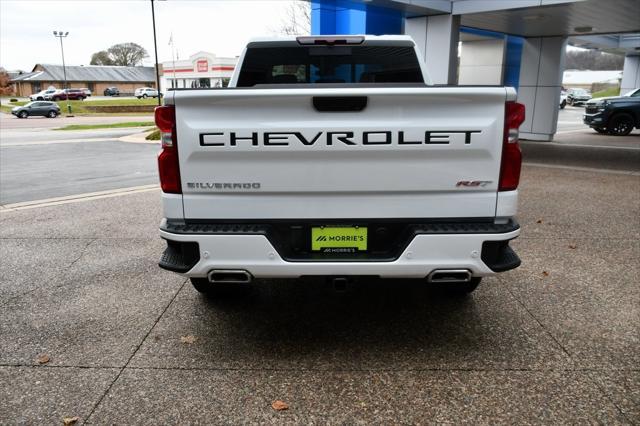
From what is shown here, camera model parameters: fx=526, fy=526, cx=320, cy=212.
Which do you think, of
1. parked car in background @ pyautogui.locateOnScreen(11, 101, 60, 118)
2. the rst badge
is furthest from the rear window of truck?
parked car in background @ pyautogui.locateOnScreen(11, 101, 60, 118)

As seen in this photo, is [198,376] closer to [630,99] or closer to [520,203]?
[520,203]

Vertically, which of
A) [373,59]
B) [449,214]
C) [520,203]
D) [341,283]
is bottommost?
[520,203]

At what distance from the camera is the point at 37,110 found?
44250 mm

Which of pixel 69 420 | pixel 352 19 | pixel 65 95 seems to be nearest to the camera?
pixel 69 420

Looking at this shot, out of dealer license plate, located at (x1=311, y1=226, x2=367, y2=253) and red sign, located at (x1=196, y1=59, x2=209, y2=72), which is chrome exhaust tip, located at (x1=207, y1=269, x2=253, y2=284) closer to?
dealer license plate, located at (x1=311, y1=226, x2=367, y2=253)

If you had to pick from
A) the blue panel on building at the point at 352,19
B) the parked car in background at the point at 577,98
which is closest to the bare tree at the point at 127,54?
the parked car in background at the point at 577,98

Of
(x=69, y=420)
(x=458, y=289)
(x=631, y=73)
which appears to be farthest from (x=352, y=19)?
(x=631, y=73)

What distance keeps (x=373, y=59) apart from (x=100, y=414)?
3631mm

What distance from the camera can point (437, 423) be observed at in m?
2.72

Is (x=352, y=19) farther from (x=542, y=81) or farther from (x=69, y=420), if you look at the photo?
(x=69, y=420)

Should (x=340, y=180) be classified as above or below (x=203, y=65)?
below

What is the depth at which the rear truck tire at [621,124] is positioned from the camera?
64.4 feet

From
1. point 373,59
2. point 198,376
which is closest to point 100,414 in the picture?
point 198,376

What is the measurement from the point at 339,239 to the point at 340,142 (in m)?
0.58
